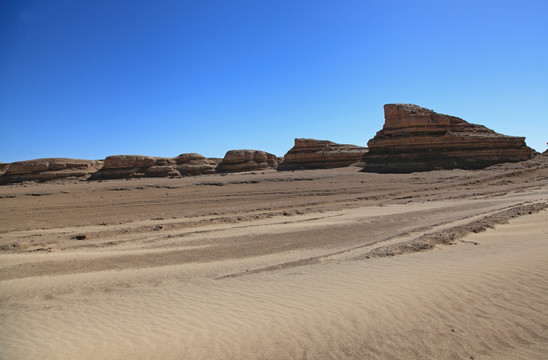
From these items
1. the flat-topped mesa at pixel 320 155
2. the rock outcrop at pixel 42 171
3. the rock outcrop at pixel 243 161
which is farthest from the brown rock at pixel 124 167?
the flat-topped mesa at pixel 320 155

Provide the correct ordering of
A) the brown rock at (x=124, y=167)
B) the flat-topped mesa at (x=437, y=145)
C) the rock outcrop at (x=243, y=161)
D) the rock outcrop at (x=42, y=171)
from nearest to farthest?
the flat-topped mesa at (x=437, y=145)
the rock outcrop at (x=42, y=171)
the brown rock at (x=124, y=167)
the rock outcrop at (x=243, y=161)

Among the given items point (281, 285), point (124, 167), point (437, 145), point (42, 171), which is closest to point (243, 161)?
point (124, 167)

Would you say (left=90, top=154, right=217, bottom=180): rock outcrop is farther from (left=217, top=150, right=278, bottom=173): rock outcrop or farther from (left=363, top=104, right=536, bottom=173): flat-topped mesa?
(left=363, top=104, right=536, bottom=173): flat-topped mesa

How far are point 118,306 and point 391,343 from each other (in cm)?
396

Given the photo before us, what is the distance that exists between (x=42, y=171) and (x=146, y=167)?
12.4 m

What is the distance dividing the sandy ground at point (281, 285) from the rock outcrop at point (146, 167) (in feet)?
101

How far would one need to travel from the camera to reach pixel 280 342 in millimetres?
3658

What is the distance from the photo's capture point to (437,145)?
92.5 ft

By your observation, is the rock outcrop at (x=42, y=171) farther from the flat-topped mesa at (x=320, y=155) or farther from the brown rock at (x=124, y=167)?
the flat-topped mesa at (x=320, y=155)

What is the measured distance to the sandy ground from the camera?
3625 mm

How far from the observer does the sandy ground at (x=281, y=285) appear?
3625 millimetres

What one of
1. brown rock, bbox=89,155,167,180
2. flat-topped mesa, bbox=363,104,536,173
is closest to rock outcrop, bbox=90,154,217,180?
brown rock, bbox=89,155,167,180

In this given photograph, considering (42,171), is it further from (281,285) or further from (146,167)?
(281,285)

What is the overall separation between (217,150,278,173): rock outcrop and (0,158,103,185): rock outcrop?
17847 millimetres
